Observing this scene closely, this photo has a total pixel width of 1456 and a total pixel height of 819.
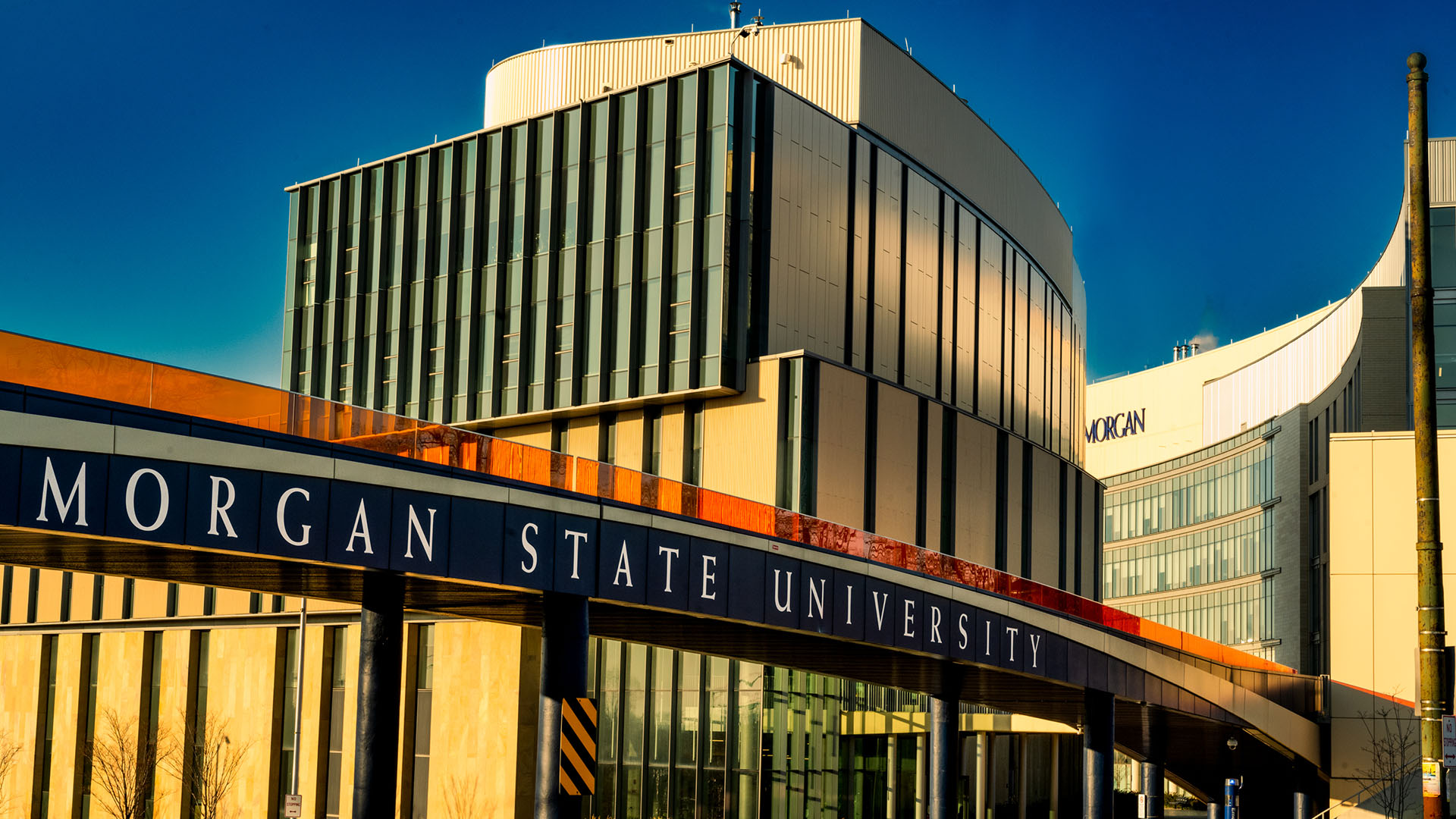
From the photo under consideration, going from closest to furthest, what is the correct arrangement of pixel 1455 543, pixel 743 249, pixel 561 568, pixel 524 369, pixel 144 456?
pixel 144 456 → pixel 561 568 → pixel 743 249 → pixel 524 369 → pixel 1455 543

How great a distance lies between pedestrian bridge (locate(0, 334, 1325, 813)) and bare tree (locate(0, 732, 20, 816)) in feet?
114

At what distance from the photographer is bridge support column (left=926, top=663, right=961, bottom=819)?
39562 mm

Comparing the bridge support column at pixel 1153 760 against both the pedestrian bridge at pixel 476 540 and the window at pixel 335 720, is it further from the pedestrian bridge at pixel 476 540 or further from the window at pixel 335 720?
the window at pixel 335 720

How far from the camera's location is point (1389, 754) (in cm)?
5794

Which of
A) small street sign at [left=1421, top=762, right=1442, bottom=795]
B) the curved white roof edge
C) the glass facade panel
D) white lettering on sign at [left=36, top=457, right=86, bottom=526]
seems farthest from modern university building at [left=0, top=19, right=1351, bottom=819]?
the glass facade panel

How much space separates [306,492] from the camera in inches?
858

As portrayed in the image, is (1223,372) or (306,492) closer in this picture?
(306,492)

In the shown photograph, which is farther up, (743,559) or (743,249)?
(743,249)

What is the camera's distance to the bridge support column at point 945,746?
39562 millimetres

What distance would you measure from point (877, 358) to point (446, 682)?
20732mm

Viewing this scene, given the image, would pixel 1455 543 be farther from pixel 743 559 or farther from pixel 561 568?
pixel 561 568

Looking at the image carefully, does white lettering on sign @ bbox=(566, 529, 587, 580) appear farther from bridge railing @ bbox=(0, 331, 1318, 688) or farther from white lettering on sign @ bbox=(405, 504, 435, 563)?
white lettering on sign @ bbox=(405, 504, 435, 563)

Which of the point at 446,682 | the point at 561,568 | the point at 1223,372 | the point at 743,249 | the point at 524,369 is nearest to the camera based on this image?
the point at 561,568

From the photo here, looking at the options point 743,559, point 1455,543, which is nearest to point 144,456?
point 743,559
